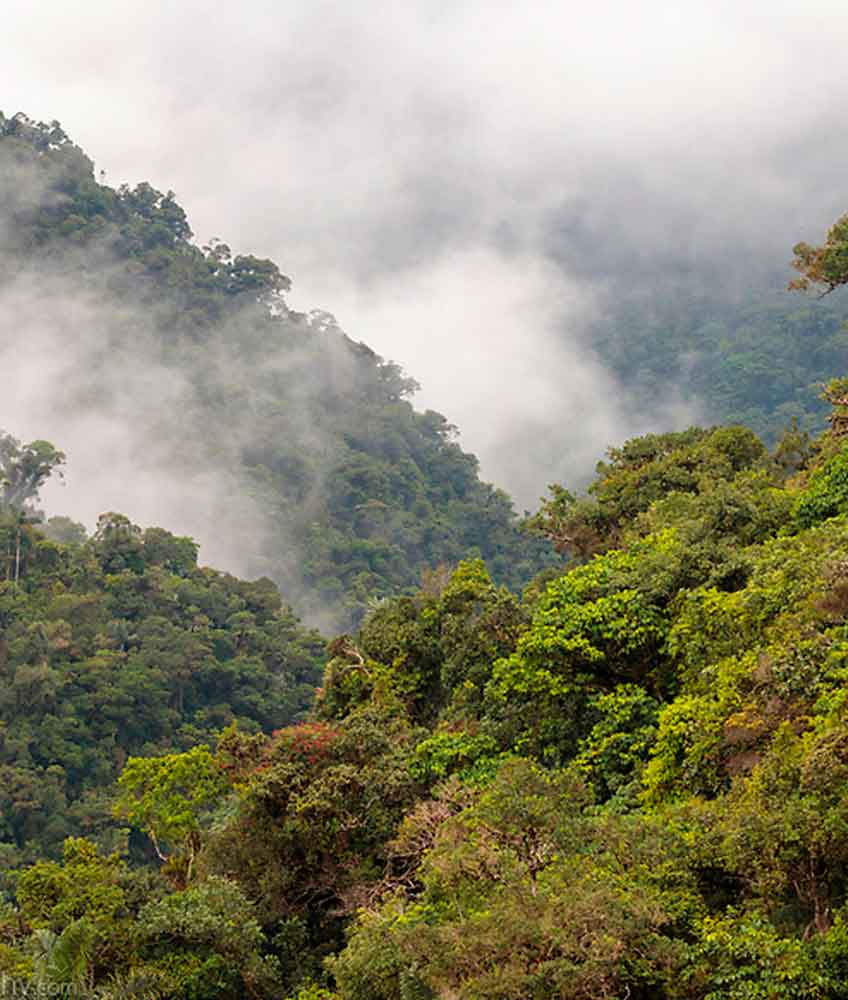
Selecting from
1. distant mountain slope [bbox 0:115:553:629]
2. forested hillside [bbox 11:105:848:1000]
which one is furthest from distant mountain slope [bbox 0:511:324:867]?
distant mountain slope [bbox 0:115:553:629]

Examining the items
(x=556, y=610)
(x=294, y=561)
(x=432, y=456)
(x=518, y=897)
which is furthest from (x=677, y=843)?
(x=432, y=456)

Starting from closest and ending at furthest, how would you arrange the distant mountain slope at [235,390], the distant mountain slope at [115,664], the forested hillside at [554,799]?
the forested hillside at [554,799]
the distant mountain slope at [115,664]
the distant mountain slope at [235,390]

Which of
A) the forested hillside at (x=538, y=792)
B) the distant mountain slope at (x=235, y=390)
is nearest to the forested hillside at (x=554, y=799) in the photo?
the forested hillside at (x=538, y=792)

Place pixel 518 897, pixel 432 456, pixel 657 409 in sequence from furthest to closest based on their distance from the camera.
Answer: pixel 657 409
pixel 432 456
pixel 518 897

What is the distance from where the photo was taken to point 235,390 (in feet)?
302

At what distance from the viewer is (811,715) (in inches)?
454

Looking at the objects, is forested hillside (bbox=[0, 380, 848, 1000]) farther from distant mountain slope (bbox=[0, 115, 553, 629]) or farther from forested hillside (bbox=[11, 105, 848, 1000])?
distant mountain slope (bbox=[0, 115, 553, 629])

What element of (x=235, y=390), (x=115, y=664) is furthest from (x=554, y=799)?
(x=235, y=390)

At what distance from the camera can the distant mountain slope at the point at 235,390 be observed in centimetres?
8300

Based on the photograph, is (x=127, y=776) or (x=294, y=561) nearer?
(x=127, y=776)

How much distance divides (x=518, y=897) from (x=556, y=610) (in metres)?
7.65

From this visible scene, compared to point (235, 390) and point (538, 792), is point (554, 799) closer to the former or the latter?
point (538, 792)

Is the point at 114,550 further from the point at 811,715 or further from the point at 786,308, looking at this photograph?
the point at 786,308

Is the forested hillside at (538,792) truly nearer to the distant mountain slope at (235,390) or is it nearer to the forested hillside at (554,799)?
the forested hillside at (554,799)
